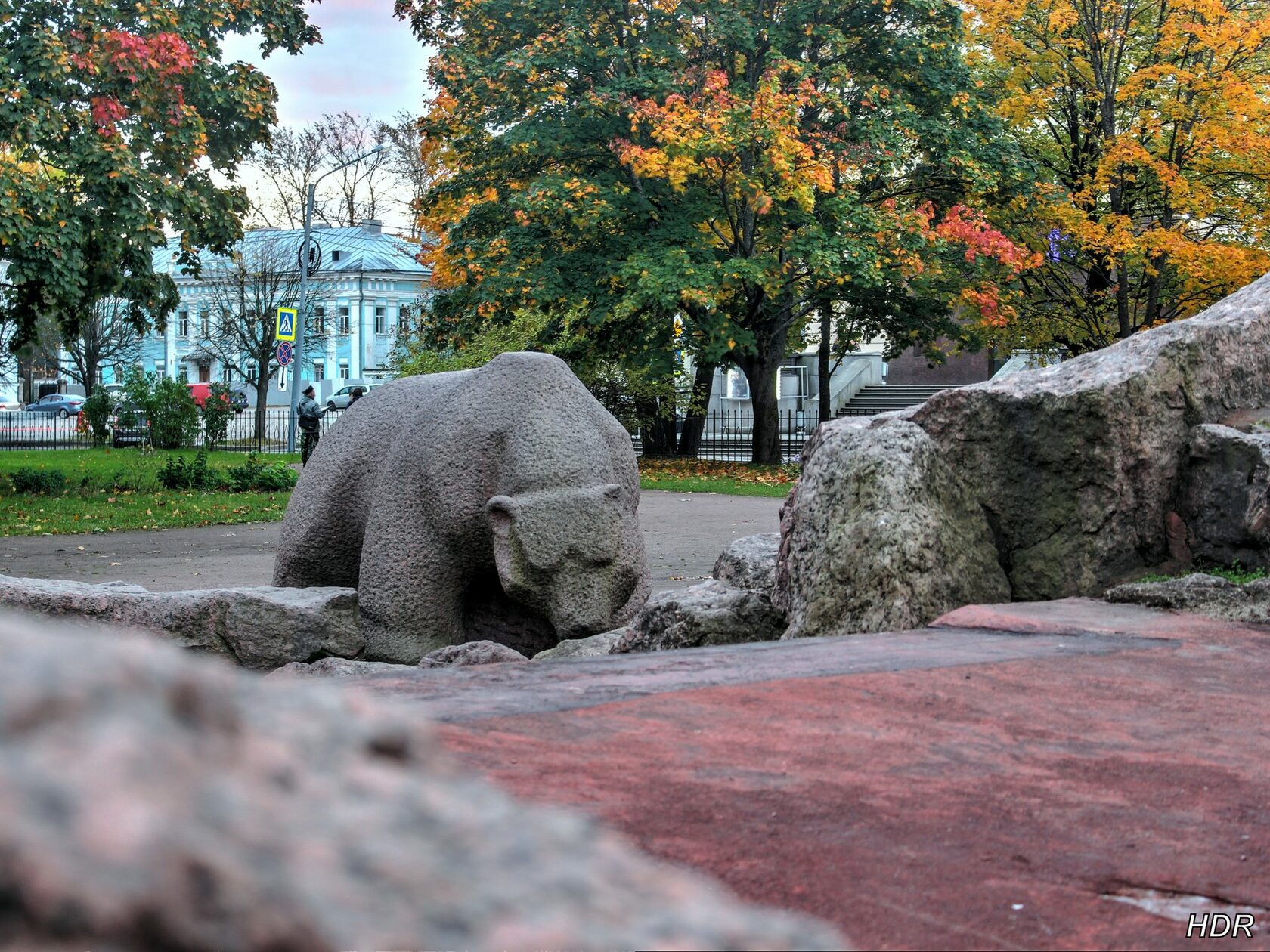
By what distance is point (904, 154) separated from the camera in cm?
2677

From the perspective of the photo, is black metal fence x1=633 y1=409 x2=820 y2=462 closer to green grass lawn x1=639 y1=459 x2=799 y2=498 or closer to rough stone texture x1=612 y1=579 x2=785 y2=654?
green grass lawn x1=639 y1=459 x2=799 y2=498

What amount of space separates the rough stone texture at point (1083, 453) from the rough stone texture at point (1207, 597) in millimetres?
575

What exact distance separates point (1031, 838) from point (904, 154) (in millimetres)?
24928

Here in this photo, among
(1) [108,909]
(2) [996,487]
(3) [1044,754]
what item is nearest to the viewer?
(1) [108,909]

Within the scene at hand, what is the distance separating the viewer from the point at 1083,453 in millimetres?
8000

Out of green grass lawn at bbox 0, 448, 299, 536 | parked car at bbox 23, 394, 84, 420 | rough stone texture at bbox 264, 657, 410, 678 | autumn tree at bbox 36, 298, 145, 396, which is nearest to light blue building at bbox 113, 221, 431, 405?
autumn tree at bbox 36, 298, 145, 396

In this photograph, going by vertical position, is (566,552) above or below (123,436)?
below

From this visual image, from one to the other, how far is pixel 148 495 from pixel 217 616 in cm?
1495

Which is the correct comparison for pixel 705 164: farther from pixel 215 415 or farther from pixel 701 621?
pixel 701 621

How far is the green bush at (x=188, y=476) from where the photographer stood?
75.1 ft

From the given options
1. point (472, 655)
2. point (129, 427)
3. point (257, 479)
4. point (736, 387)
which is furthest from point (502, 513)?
point (736, 387)

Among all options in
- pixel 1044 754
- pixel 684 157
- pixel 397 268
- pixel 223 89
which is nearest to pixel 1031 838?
pixel 1044 754

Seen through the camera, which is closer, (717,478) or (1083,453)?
(1083,453)

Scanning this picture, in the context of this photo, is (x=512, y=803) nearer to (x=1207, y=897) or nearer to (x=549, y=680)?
(x=1207, y=897)
